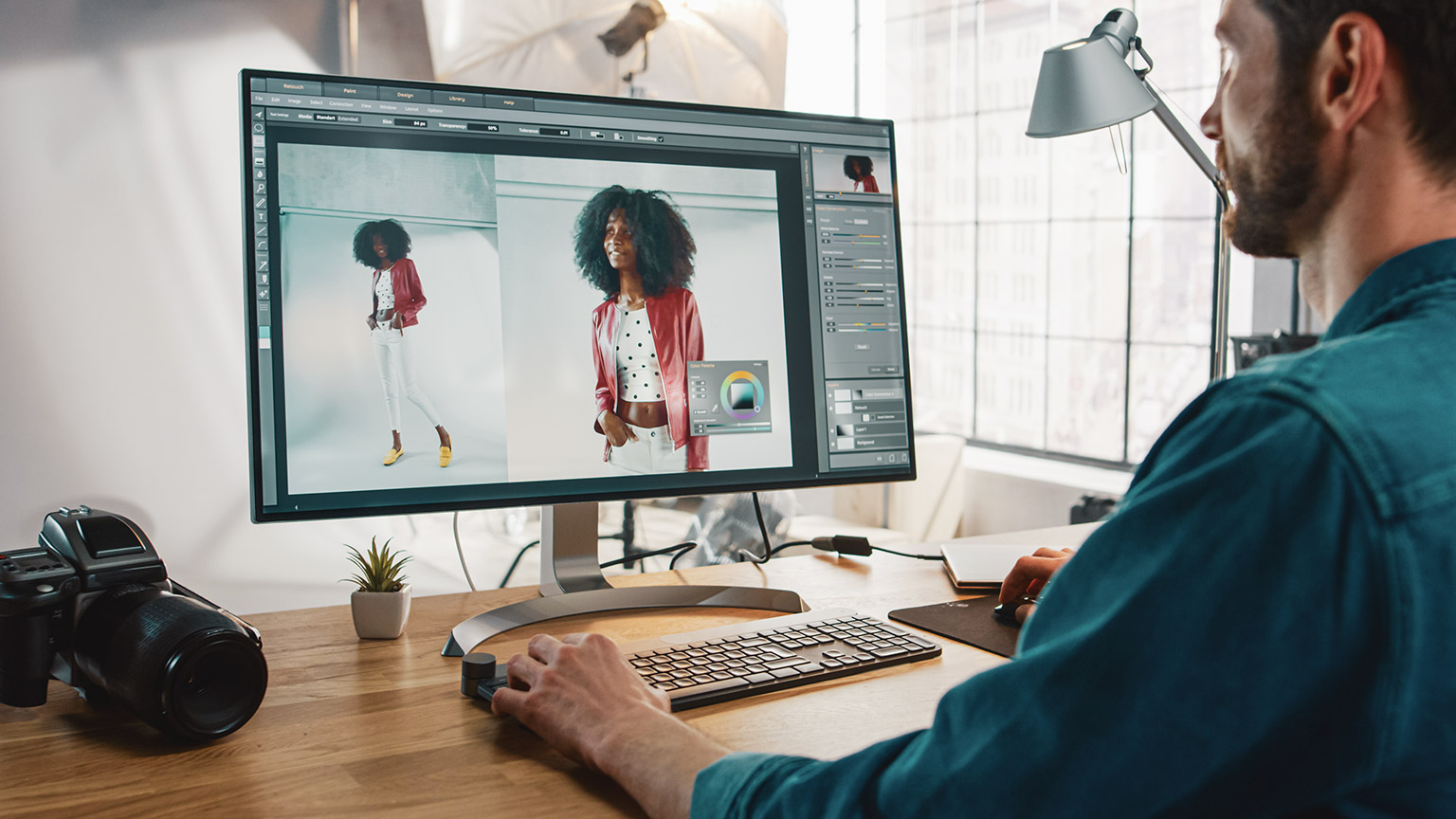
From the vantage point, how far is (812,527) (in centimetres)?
422

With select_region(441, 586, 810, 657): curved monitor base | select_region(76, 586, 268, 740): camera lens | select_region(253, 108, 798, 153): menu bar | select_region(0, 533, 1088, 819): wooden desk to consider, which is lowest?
select_region(0, 533, 1088, 819): wooden desk

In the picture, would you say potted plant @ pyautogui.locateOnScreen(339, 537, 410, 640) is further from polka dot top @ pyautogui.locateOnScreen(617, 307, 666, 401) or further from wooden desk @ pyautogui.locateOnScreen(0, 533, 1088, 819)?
polka dot top @ pyautogui.locateOnScreen(617, 307, 666, 401)

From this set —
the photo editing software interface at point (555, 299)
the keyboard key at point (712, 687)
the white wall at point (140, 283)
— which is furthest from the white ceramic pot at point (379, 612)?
the white wall at point (140, 283)

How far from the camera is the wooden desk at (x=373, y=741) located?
66 cm

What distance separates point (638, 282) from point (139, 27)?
1929 millimetres

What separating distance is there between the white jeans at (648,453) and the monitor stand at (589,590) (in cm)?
8

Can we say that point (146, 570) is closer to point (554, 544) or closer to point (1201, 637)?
point (554, 544)

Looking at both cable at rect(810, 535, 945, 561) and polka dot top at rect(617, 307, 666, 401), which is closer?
polka dot top at rect(617, 307, 666, 401)

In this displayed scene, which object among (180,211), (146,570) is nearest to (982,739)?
(146,570)

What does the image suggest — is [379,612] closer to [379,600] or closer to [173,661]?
[379,600]

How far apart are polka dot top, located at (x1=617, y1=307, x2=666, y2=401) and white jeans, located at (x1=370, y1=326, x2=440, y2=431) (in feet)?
0.66

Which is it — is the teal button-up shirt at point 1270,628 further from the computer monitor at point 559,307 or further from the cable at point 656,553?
the cable at point 656,553

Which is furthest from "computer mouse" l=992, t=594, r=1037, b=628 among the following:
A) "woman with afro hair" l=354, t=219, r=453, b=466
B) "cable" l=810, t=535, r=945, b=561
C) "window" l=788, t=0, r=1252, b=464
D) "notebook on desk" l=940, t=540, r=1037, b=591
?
"window" l=788, t=0, r=1252, b=464

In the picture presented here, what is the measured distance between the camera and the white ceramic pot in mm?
1003
